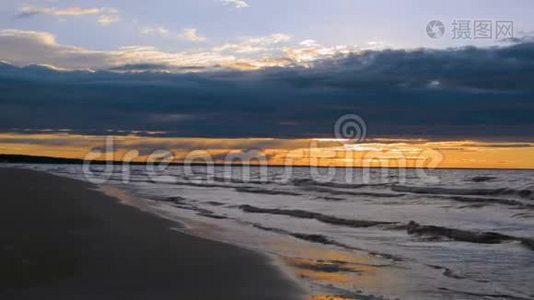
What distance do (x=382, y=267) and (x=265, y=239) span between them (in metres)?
4.61

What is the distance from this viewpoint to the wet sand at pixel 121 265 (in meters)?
7.77

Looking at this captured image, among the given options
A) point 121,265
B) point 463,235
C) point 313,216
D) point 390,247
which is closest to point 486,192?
point 313,216

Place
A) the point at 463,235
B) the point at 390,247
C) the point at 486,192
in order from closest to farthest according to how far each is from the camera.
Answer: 1. the point at 390,247
2. the point at 463,235
3. the point at 486,192

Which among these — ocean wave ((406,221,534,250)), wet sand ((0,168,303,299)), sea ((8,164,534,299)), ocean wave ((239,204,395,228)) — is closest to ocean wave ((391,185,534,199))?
sea ((8,164,534,299))

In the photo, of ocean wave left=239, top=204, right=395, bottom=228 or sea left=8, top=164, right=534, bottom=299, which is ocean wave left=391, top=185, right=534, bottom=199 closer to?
sea left=8, top=164, right=534, bottom=299

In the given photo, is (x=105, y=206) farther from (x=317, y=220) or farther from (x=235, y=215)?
(x=317, y=220)

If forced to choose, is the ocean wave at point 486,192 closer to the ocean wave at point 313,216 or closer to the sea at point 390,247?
the sea at point 390,247

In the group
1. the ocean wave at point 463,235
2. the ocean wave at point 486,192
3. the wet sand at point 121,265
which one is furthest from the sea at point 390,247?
the ocean wave at point 486,192

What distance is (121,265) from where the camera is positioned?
9492mm

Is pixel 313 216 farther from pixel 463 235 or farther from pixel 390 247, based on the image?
pixel 390 247

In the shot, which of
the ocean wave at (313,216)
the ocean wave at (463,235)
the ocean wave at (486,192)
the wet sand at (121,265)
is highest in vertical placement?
the wet sand at (121,265)

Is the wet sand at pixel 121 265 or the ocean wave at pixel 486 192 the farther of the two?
the ocean wave at pixel 486 192

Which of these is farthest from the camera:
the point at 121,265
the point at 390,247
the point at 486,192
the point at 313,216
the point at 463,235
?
the point at 486,192

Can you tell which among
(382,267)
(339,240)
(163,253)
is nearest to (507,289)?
(382,267)
